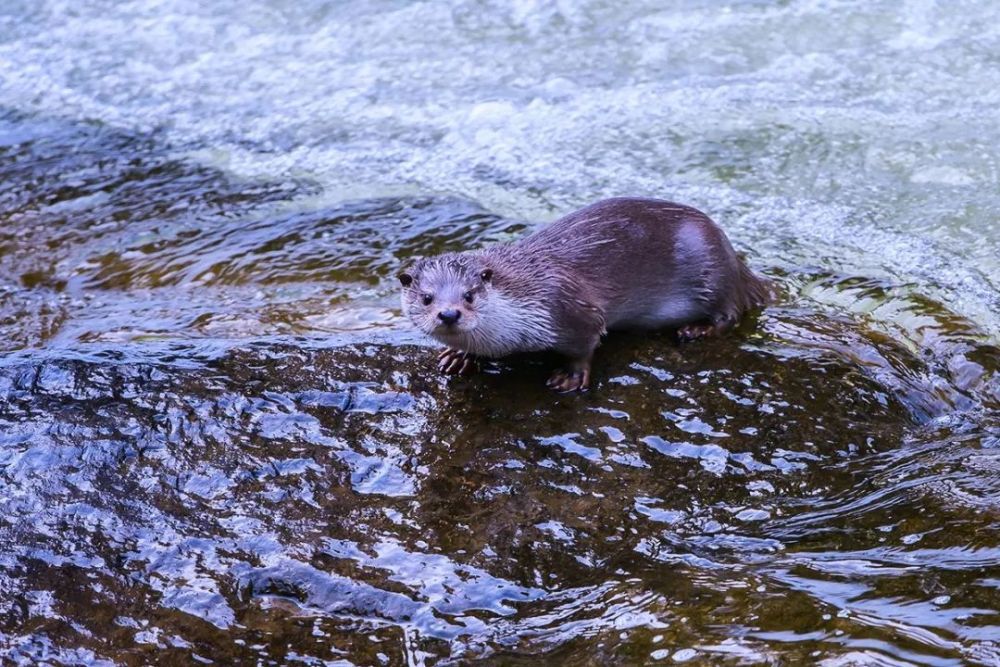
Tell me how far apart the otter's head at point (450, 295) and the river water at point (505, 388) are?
0.79 feet

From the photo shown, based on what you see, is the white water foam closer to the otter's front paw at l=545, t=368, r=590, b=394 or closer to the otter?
the otter

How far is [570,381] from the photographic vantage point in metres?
4.62

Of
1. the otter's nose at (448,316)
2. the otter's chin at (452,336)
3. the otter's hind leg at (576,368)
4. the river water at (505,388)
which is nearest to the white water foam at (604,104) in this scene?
the river water at (505,388)

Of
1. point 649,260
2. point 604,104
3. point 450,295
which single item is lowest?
point 604,104

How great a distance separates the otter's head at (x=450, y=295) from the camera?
449 cm

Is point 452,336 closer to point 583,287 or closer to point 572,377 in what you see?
point 572,377

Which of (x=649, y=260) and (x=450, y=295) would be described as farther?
(x=649, y=260)

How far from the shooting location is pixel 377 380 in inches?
183

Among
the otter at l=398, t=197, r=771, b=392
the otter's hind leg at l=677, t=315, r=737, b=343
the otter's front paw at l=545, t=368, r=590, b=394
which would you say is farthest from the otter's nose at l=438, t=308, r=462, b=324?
the otter's hind leg at l=677, t=315, r=737, b=343

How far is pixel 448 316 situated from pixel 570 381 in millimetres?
606

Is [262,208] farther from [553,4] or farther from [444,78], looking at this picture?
[553,4]

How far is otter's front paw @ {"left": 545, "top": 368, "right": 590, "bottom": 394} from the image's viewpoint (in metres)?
4.60

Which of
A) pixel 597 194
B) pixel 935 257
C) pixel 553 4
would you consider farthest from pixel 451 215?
pixel 553 4

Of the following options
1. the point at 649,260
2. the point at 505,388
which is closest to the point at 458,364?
the point at 505,388
